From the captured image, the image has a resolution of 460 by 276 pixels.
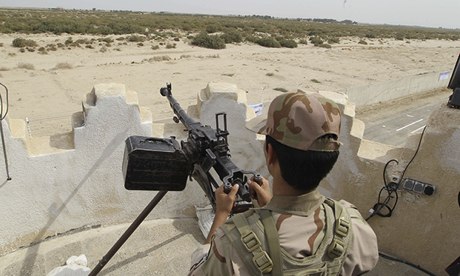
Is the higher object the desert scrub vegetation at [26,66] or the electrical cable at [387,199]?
the electrical cable at [387,199]

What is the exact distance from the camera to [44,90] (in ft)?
53.7

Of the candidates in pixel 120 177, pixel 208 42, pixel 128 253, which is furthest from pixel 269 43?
pixel 128 253

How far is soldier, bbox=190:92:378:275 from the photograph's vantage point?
4.95ft

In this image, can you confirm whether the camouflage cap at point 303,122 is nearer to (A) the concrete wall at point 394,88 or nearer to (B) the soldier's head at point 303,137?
(B) the soldier's head at point 303,137

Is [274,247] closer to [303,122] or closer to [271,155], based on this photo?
[271,155]

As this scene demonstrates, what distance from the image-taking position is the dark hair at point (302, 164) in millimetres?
1525

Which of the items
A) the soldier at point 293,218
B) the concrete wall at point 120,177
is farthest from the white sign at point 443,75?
the soldier at point 293,218

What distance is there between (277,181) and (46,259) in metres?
3.20

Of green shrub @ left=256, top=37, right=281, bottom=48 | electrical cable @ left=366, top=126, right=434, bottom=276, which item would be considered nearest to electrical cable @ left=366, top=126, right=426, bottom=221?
electrical cable @ left=366, top=126, right=434, bottom=276

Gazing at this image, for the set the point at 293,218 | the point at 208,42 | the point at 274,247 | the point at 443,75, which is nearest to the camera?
the point at 274,247

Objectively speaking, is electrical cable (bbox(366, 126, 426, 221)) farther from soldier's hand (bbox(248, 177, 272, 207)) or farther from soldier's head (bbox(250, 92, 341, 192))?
soldier's head (bbox(250, 92, 341, 192))

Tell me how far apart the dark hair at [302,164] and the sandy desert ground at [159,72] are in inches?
449

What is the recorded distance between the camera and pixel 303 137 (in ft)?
4.98

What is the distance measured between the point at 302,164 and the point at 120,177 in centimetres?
316
